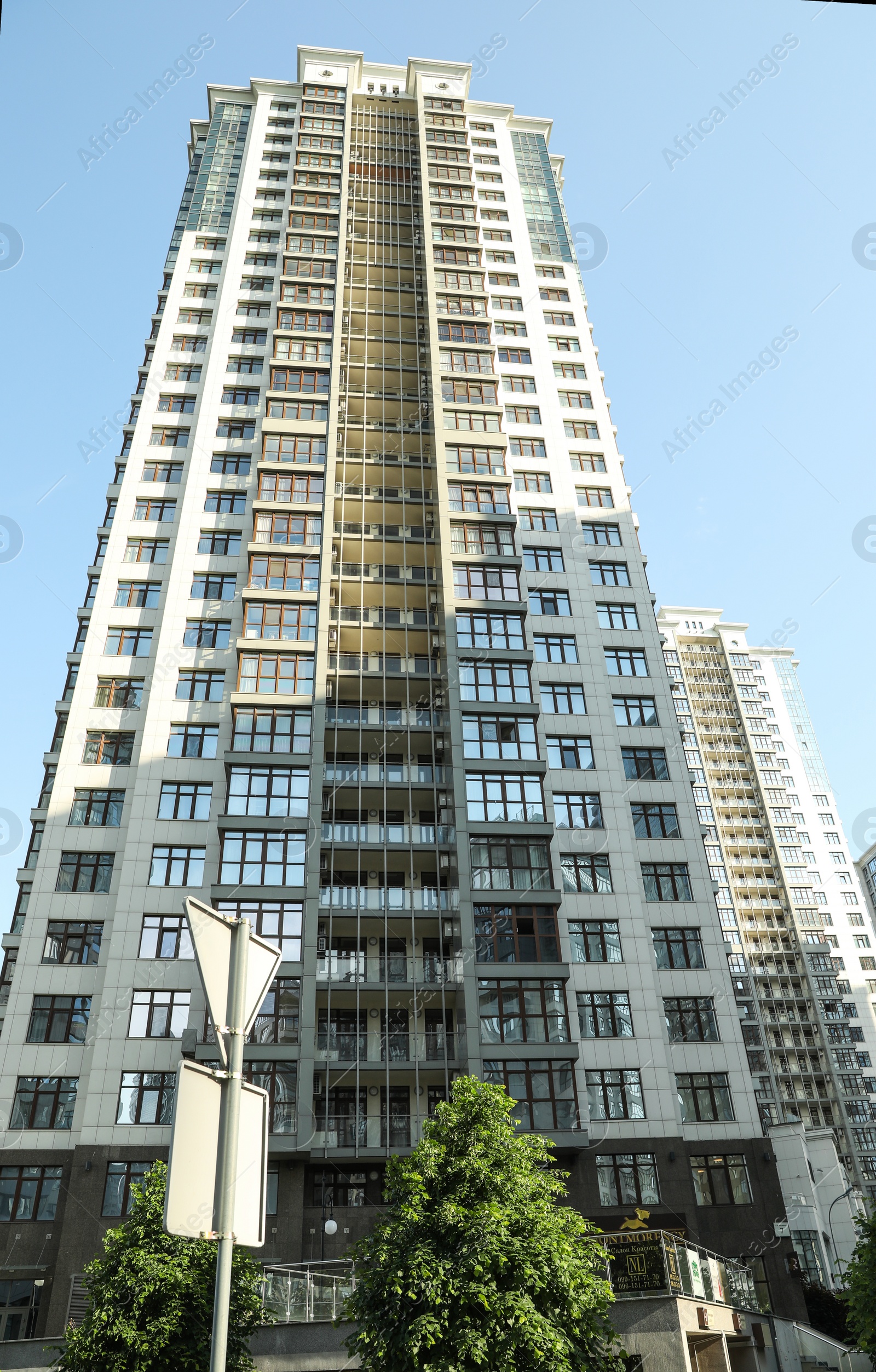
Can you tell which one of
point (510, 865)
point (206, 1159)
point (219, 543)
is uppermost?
point (219, 543)

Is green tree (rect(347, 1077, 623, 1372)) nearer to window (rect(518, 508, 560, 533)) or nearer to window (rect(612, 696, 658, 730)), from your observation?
window (rect(612, 696, 658, 730))

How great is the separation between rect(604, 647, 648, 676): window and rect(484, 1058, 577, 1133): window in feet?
58.4

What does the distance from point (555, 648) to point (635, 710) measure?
4.57 meters

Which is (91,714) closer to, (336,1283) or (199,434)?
(199,434)

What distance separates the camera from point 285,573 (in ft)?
143

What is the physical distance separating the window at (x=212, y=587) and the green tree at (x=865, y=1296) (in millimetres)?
33223

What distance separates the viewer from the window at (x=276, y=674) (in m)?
40.7

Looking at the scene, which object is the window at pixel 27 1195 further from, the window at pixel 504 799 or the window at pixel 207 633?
the window at pixel 207 633

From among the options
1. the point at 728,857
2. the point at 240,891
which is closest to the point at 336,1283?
the point at 240,891

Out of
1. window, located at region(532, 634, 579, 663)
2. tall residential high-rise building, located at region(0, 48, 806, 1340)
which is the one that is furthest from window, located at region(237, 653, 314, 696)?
window, located at region(532, 634, 579, 663)

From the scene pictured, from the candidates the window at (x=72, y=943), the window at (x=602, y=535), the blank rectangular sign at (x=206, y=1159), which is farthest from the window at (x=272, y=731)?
the blank rectangular sign at (x=206, y=1159)

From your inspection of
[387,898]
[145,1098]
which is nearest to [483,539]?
[387,898]

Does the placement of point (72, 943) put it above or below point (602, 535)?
below

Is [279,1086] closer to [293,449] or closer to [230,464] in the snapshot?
[293,449]
